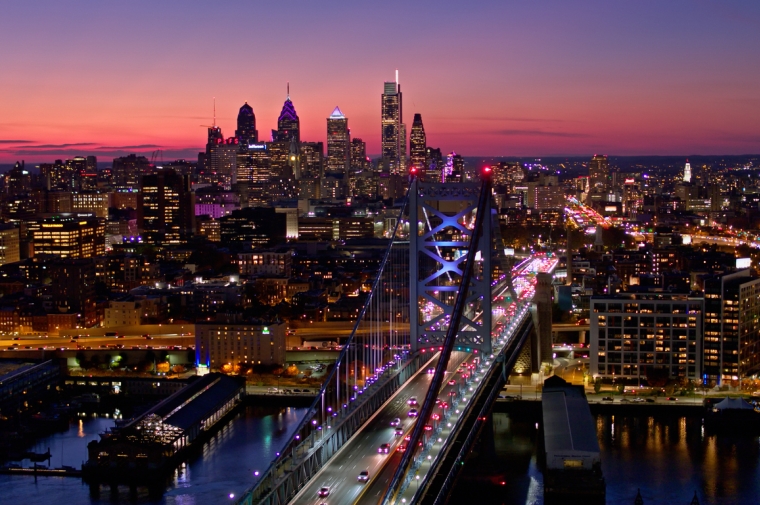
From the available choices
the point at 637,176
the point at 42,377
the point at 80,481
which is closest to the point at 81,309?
the point at 42,377

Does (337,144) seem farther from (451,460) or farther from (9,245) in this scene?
(451,460)

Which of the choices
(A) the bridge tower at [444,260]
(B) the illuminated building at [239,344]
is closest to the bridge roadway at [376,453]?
(A) the bridge tower at [444,260]

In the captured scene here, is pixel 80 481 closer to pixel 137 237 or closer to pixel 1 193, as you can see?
pixel 137 237

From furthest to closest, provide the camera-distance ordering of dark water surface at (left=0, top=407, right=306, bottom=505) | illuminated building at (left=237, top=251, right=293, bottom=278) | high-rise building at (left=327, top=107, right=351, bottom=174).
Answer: high-rise building at (left=327, top=107, right=351, bottom=174) < illuminated building at (left=237, top=251, right=293, bottom=278) < dark water surface at (left=0, top=407, right=306, bottom=505)

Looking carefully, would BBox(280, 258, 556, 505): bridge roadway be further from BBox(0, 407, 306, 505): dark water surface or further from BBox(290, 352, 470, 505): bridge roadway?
BBox(0, 407, 306, 505): dark water surface

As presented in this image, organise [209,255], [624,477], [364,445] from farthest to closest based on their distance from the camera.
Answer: [209,255]
[624,477]
[364,445]

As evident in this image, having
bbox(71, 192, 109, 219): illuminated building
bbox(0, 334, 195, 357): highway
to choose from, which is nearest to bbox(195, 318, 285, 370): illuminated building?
bbox(0, 334, 195, 357): highway

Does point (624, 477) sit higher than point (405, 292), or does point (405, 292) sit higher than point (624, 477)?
point (405, 292)

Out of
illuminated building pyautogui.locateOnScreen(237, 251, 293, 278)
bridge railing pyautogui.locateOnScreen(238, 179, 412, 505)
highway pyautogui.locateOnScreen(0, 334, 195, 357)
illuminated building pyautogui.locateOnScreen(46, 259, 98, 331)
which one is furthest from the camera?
illuminated building pyautogui.locateOnScreen(237, 251, 293, 278)

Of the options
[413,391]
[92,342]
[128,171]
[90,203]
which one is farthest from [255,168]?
[413,391]
